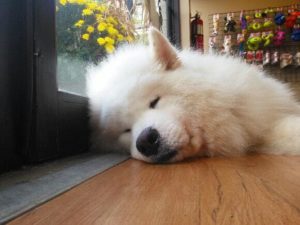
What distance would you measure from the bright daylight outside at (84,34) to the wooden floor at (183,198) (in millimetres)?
774

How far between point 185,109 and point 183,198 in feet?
2.38

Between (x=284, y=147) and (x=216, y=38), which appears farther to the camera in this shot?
(x=216, y=38)

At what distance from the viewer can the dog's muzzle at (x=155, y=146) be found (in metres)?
1.36

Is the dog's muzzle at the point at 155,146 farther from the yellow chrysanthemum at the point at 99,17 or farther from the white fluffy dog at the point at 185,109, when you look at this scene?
the yellow chrysanthemum at the point at 99,17

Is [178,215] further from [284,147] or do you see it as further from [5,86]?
[284,147]

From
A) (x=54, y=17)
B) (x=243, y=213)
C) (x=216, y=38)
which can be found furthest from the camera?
(x=216, y=38)

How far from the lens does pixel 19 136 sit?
1276 mm

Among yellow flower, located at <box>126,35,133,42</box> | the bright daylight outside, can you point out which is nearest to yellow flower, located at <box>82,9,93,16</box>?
the bright daylight outside

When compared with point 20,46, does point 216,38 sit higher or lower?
higher

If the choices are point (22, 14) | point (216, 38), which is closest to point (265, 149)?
point (22, 14)

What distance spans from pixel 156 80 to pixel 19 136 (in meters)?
0.63

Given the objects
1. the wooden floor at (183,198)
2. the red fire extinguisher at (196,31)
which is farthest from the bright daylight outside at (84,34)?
the red fire extinguisher at (196,31)

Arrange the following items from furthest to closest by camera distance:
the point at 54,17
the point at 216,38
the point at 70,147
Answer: the point at 216,38 → the point at 70,147 → the point at 54,17

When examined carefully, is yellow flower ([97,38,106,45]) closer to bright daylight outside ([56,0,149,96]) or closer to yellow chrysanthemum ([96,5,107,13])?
bright daylight outside ([56,0,149,96])
